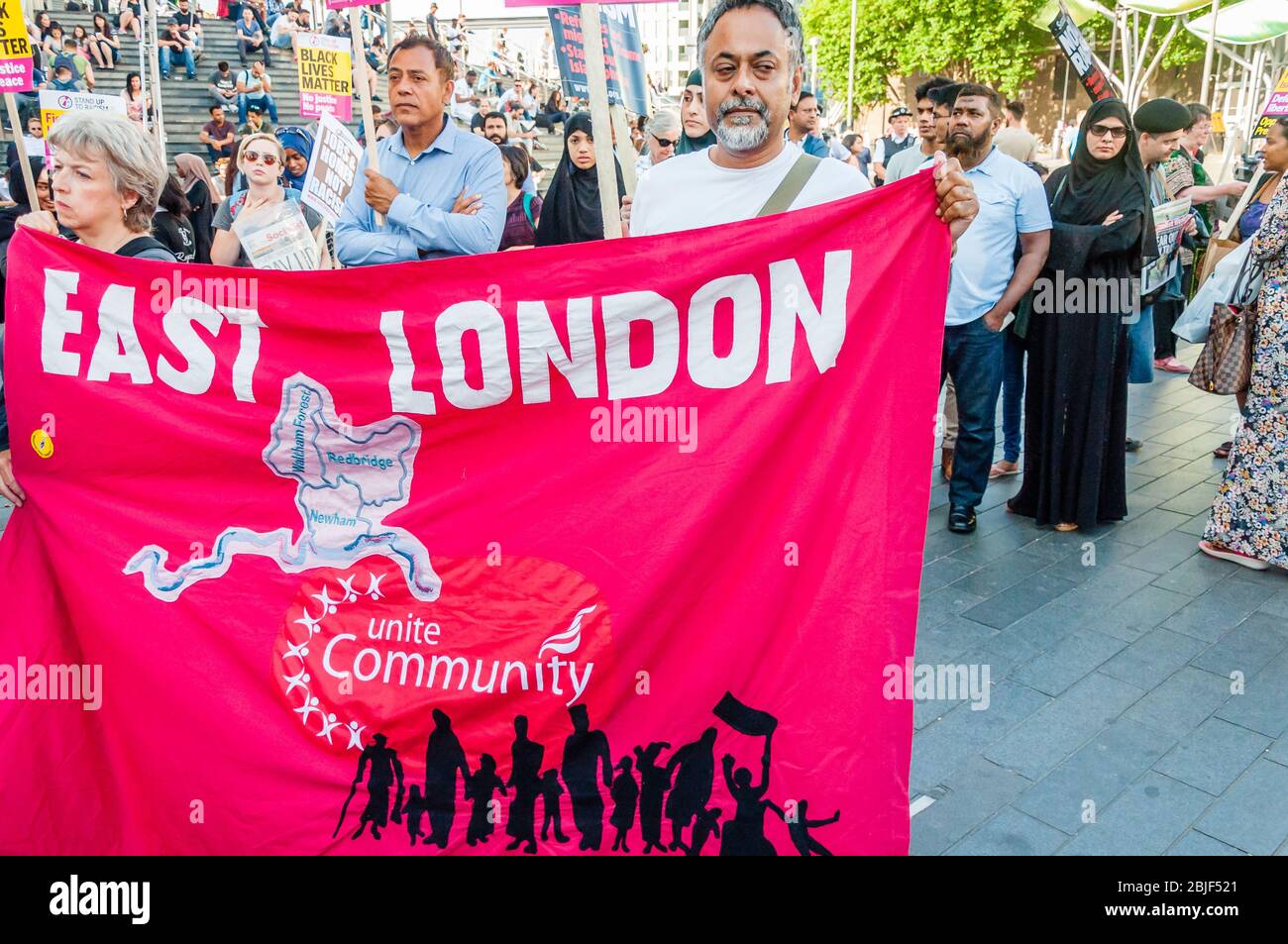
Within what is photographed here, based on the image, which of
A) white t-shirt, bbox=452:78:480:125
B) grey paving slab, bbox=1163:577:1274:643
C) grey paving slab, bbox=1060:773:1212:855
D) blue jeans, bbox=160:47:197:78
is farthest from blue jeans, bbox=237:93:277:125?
grey paving slab, bbox=1060:773:1212:855

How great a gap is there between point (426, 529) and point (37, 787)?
1.16 metres

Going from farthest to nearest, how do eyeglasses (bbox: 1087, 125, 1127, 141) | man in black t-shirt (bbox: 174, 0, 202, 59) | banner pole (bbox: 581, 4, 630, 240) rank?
man in black t-shirt (bbox: 174, 0, 202, 59)
eyeglasses (bbox: 1087, 125, 1127, 141)
banner pole (bbox: 581, 4, 630, 240)

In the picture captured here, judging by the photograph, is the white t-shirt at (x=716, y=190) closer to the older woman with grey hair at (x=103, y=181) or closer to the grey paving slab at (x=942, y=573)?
the older woman with grey hair at (x=103, y=181)

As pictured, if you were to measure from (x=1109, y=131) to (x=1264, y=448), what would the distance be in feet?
5.35

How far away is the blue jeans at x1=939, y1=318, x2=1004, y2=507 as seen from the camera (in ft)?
16.7

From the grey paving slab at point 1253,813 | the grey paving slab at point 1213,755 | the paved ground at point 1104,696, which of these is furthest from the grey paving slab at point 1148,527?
the grey paving slab at point 1253,813

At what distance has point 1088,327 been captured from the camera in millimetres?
5066

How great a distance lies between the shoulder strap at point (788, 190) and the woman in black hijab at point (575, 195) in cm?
384

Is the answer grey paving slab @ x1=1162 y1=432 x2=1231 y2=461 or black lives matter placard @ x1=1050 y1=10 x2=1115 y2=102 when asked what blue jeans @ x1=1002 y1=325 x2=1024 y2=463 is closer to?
grey paving slab @ x1=1162 y1=432 x2=1231 y2=461

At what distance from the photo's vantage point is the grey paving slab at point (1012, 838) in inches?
110

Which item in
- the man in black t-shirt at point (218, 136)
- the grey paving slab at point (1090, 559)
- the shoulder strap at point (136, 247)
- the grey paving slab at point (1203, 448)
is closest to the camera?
the shoulder strap at point (136, 247)

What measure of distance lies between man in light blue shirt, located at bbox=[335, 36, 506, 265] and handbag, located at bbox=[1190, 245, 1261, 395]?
3.20 metres
